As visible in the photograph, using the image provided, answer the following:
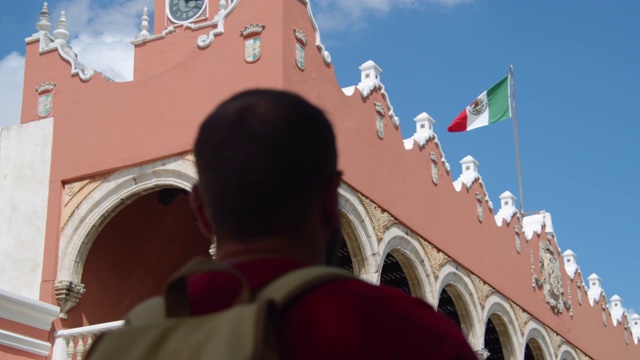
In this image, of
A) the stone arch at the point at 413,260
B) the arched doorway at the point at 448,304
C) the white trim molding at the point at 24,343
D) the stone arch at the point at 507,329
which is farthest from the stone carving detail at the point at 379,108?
the white trim molding at the point at 24,343

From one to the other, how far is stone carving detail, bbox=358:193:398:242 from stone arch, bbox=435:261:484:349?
7.04 feet

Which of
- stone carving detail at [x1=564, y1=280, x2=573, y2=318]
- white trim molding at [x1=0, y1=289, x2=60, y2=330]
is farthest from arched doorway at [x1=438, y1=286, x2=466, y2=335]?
white trim molding at [x1=0, y1=289, x2=60, y2=330]

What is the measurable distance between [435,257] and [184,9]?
17.8ft

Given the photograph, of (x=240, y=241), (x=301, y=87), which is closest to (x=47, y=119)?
(x=301, y=87)

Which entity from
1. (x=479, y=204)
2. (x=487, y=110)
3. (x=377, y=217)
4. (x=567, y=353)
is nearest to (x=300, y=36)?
(x=377, y=217)

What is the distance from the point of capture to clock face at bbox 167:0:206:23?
1619cm

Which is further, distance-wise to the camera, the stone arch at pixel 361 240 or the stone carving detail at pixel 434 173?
the stone carving detail at pixel 434 173

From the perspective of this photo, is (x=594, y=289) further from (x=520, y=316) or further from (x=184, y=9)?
(x=184, y=9)

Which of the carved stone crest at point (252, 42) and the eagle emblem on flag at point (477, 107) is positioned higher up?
the eagle emblem on flag at point (477, 107)

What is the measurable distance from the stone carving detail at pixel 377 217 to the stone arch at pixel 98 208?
2.35 metres

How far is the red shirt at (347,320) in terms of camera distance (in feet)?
4.77

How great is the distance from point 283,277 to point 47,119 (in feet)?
38.0

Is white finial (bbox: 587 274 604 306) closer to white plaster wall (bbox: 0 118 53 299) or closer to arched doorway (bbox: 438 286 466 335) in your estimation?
arched doorway (bbox: 438 286 466 335)

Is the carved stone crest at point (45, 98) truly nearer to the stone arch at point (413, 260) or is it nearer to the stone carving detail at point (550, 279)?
the stone arch at point (413, 260)
